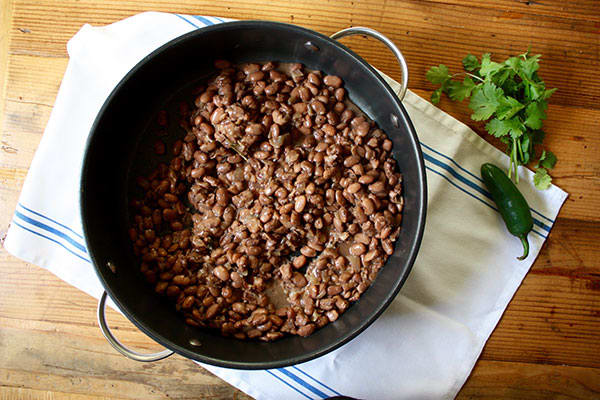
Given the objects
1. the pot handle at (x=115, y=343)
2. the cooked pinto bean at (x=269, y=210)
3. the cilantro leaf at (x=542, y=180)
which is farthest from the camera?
the cilantro leaf at (x=542, y=180)

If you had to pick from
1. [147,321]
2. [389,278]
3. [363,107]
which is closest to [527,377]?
[389,278]

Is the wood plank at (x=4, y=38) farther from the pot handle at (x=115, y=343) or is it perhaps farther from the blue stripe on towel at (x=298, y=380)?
the blue stripe on towel at (x=298, y=380)

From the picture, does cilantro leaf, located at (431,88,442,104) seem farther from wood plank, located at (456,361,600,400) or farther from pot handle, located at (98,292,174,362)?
pot handle, located at (98,292,174,362)

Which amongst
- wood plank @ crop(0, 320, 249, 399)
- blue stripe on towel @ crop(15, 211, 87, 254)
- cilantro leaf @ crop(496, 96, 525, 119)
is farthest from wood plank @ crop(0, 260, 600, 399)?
cilantro leaf @ crop(496, 96, 525, 119)

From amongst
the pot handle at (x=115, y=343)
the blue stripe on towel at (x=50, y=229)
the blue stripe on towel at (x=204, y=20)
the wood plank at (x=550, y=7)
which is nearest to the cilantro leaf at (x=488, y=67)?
the wood plank at (x=550, y=7)

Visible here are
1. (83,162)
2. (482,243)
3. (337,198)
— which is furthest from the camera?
(482,243)

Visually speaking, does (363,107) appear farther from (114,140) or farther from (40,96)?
(40,96)

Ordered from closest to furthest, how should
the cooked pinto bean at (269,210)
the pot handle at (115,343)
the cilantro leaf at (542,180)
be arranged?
1. the pot handle at (115,343)
2. the cooked pinto bean at (269,210)
3. the cilantro leaf at (542,180)
